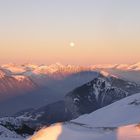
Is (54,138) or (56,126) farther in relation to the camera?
(56,126)

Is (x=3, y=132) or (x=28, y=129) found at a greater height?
(x=3, y=132)

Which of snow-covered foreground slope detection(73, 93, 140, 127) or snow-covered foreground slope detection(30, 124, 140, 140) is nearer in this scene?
snow-covered foreground slope detection(30, 124, 140, 140)

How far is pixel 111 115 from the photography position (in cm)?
8938

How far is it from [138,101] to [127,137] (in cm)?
7694

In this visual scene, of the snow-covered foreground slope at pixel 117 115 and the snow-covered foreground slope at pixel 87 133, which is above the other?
the snow-covered foreground slope at pixel 87 133

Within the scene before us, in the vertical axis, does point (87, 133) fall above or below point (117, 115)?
above

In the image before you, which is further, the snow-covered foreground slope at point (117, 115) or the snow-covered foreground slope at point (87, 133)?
the snow-covered foreground slope at point (117, 115)

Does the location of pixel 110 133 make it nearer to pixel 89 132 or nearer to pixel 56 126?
pixel 89 132

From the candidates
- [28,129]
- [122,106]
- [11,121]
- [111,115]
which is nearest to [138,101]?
[122,106]

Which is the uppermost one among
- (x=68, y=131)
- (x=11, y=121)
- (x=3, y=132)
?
(x=68, y=131)

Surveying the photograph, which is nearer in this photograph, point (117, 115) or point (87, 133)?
point (87, 133)

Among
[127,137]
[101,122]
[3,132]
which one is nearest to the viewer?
[127,137]

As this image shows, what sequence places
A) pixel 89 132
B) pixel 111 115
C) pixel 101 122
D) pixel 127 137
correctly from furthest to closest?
pixel 111 115
pixel 101 122
pixel 89 132
pixel 127 137

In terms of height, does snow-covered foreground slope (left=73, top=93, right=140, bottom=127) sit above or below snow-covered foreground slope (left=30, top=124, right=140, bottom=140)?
below
